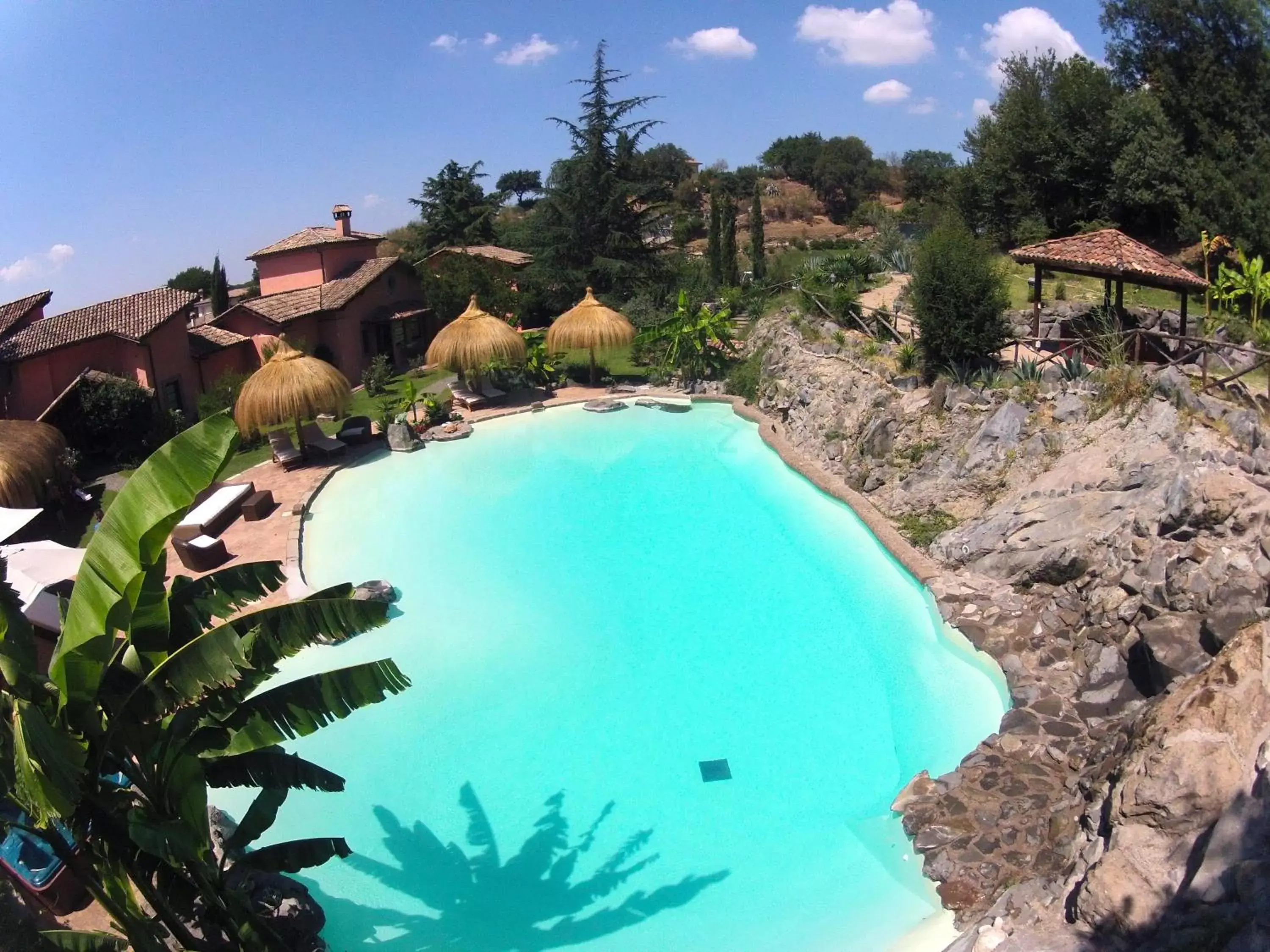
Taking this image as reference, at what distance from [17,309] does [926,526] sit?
23.7 metres

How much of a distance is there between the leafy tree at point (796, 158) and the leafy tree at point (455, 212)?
35.9m

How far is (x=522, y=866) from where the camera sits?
8.40 meters

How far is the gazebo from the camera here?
14664 mm

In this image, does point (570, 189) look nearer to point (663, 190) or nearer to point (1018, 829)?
point (663, 190)

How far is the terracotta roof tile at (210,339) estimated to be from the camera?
23970mm

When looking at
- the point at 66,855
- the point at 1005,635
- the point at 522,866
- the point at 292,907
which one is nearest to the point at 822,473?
the point at 1005,635

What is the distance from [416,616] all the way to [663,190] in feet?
78.4

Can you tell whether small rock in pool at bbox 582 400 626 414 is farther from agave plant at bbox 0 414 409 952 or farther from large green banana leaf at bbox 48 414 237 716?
large green banana leaf at bbox 48 414 237 716

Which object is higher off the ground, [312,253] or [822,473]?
[312,253]

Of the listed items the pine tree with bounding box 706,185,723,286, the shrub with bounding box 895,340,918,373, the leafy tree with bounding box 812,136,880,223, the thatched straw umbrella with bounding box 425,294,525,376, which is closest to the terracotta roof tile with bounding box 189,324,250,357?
the thatched straw umbrella with bounding box 425,294,525,376

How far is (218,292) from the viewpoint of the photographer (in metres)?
35.8

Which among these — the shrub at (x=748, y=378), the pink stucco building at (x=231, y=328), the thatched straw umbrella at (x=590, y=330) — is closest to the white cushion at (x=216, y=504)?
the pink stucco building at (x=231, y=328)

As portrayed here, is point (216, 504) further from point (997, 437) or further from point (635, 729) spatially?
point (997, 437)

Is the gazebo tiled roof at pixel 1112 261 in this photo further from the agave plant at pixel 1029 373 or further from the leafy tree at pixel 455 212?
the leafy tree at pixel 455 212
